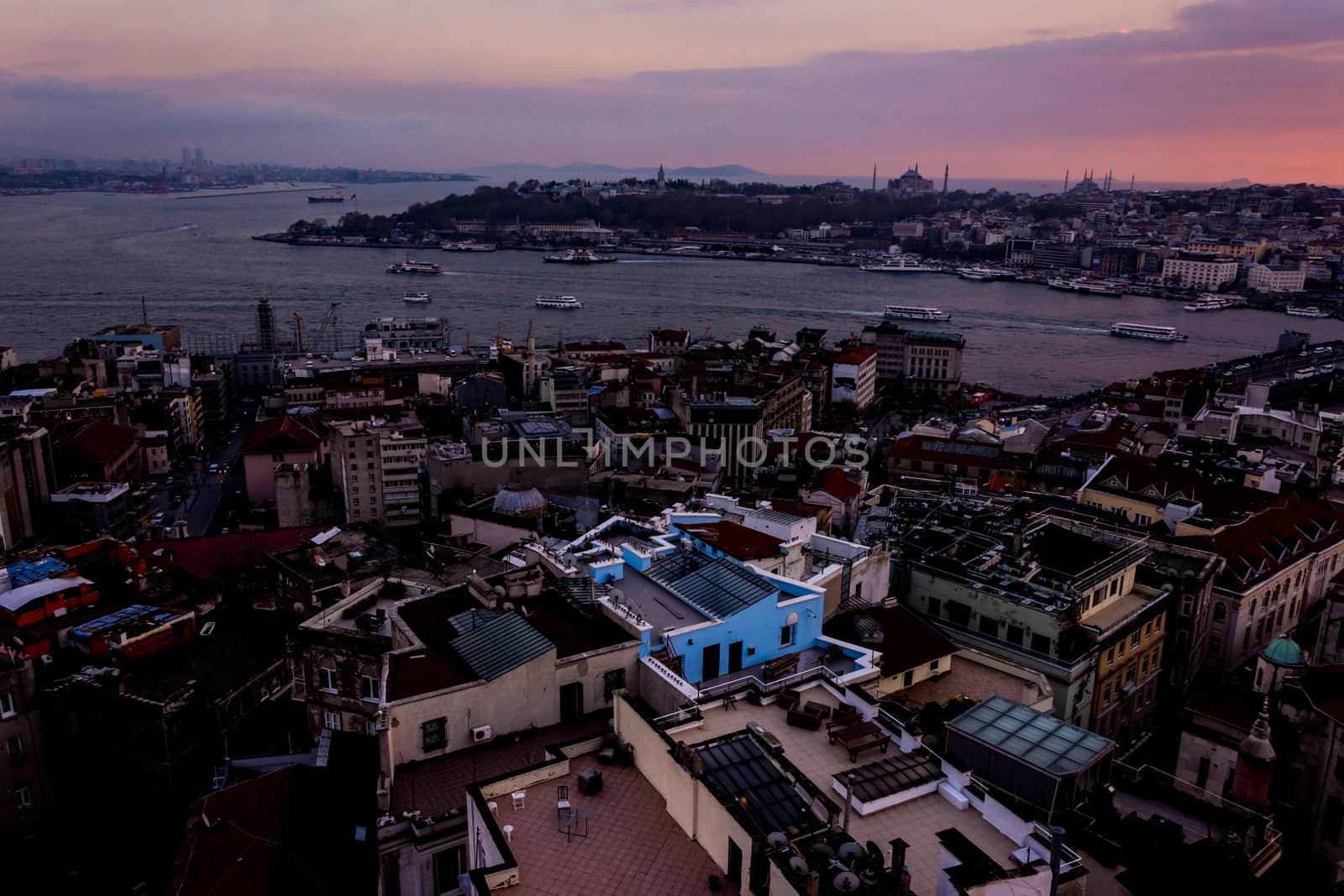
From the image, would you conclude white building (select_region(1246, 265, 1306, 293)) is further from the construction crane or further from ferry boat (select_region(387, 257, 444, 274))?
the construction crane

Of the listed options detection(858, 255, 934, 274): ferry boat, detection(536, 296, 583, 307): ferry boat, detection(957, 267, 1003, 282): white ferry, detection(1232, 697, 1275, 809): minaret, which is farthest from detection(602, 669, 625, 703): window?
detection(858, 255, 934, 274): ferry boat

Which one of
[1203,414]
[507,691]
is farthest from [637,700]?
[1203,414]

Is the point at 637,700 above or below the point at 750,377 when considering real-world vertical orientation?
above

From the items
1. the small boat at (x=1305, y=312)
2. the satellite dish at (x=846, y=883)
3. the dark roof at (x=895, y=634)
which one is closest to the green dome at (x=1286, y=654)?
the dark roof at (x=895, y=634)

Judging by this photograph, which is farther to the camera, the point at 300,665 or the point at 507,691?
the point at 300,665

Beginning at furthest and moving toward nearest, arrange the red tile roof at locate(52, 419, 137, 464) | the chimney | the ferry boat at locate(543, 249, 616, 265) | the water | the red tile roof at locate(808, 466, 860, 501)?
1. the ferry boat at locate(543, 249, 616, 265)
2. the water
3. the red tile roof at locate(52, 419, 137, 464)
4. the red tile roof at locate(808, 466, 860, 501)
5. the chimney

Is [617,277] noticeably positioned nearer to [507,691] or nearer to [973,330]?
[973,330]

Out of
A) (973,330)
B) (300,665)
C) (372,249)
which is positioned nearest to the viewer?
(300,665)
